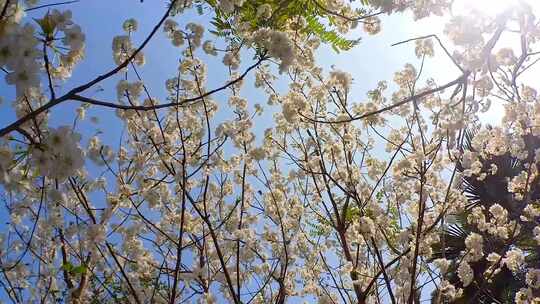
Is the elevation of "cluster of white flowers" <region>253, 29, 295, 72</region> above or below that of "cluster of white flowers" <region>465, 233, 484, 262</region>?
above

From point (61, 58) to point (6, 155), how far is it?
73 centimetres

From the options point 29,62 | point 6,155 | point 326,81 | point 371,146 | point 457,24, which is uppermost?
point 326,81

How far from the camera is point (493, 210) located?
477 cm

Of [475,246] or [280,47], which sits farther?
[475,246]

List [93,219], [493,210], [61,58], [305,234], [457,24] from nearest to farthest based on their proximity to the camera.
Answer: [61,58]
[457,24]
[93,219]
[493,210]
[305,234]

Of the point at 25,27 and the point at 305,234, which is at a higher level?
the point at 305,234

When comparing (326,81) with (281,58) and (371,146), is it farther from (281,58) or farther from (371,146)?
(281,58)

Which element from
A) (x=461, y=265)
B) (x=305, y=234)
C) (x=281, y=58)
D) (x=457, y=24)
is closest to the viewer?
(x=281, y=58)

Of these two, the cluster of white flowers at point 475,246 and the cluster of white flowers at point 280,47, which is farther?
the cluster of white flowers at point 475,246

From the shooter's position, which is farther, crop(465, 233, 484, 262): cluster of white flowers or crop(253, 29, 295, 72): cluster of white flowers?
crop(465, 233, 484, 262): cluster of white flowers

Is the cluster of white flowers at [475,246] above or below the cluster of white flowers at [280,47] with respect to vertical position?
below

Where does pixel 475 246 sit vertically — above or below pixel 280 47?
below

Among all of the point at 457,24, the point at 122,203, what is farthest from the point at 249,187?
the point at 457,24

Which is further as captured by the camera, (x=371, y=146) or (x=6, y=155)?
(x=371, y=146)
